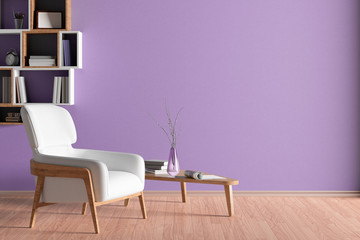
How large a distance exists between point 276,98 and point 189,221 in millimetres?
1846

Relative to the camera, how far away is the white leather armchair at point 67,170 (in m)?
3.84

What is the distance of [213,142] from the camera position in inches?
213

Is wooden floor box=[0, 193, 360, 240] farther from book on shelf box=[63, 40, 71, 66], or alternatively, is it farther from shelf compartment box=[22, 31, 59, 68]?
shelf compartment box=[22, 31, 59, 68]

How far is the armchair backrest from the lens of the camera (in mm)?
4141

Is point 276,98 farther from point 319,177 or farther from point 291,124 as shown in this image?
point 319,177

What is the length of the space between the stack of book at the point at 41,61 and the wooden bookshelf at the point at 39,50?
0.11 feet

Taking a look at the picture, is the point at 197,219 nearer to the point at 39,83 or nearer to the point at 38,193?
the point at 38,193

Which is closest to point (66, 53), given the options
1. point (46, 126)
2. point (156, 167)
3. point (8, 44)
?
point (8, 44)

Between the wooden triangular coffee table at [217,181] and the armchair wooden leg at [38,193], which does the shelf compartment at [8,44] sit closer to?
the armchair wooden leg at [38,193]

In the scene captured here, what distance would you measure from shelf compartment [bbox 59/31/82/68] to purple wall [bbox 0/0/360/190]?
110 millimetres

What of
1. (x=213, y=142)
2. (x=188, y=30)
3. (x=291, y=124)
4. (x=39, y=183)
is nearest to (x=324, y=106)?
(x=291, y=124)

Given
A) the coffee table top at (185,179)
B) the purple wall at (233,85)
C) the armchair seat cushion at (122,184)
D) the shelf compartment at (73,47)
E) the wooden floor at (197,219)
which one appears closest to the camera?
the wooden floor at (197,219)

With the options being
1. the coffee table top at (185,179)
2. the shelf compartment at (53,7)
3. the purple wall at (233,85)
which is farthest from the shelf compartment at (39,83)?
the coffee table top at (185,179)

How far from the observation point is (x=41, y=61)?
5281 millimetres
